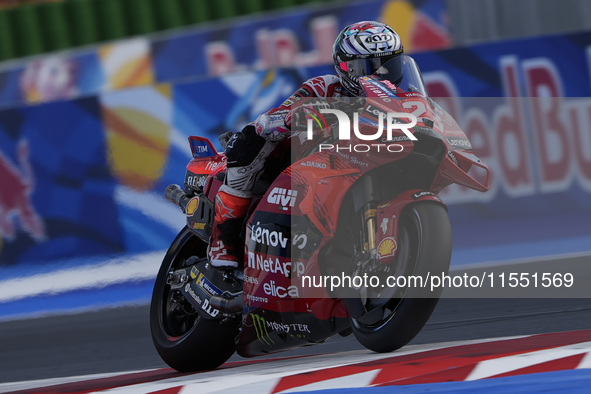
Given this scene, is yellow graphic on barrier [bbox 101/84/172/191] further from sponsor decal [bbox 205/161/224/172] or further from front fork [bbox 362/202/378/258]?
front fork [bbox 362/202/378/258]

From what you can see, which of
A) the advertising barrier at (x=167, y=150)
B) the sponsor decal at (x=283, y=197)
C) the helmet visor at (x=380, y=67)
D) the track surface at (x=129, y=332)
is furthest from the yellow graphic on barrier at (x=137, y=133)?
the helmet visor at (x=380, y=67)

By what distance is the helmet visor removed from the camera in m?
4.53

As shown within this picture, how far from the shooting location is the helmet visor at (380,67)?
178 inches

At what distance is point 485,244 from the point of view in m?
8.05

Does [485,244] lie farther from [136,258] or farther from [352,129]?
[352,129]

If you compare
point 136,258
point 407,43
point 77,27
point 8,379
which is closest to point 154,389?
point 8,379

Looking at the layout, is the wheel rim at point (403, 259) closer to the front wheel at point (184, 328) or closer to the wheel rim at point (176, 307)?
the front wheel at point (184, 328)

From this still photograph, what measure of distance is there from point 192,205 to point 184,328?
70 centimetres

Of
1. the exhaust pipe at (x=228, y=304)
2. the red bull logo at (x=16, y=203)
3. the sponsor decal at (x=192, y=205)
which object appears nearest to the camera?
the exhaust pipe at (x=228, y=304)

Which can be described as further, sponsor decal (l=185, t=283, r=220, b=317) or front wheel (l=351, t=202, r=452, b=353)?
sponsor decal (l=185, t=283, r=220, b=317)

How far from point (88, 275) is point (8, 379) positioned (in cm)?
219

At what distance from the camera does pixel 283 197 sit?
4.71m

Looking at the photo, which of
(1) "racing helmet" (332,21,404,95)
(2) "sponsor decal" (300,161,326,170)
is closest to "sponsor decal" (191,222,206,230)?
(2) "sponsor decal" (300,161,326,170)

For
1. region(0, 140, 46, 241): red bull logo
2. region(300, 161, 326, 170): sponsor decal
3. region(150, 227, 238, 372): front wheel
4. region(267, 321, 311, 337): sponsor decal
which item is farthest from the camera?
region(0, 140, 46, 241): red bull logo
